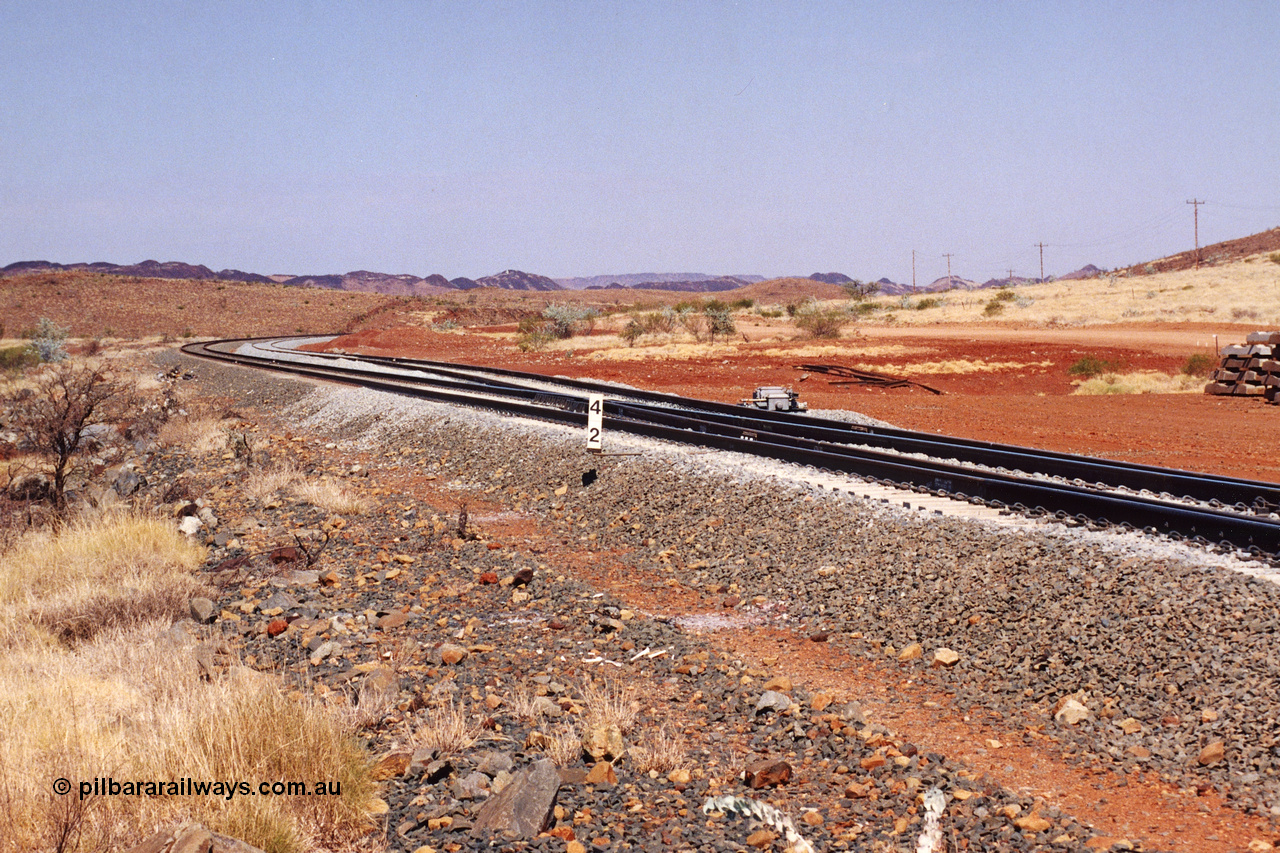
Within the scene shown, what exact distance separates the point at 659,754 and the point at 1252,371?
77.9 feet

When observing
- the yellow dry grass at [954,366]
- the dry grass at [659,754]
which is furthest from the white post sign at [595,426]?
the yellow dry grass at [954,366]

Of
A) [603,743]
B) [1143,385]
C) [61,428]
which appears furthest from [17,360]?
[603,743]

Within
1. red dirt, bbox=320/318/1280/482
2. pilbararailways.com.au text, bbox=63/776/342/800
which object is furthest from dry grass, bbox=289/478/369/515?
red dirt, bbox=320/318/1280/482

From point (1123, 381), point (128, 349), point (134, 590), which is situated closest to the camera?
point (134, 590)

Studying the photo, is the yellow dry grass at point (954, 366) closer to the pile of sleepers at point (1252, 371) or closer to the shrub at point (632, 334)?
the pile of sleepers at point (1252, 371)

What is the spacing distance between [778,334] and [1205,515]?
41.3 m

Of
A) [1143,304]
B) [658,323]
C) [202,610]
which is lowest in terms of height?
[202,610]

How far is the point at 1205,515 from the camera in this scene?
27.2 feet

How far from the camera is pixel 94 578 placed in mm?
9688

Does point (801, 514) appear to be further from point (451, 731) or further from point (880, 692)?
point (451, 731)

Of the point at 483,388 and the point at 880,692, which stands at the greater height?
the point at 483,388

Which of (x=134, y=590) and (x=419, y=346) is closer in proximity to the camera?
(x=134, y=590)

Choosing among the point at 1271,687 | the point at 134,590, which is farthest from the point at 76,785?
the point at 1271,687

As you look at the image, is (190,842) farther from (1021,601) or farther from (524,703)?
(1021,601)
